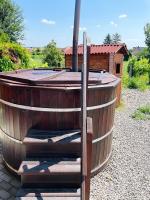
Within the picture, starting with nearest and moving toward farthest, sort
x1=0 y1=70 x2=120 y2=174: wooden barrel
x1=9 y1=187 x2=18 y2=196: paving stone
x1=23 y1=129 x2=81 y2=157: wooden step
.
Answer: x1=23 y1=129 x2=81 y2=157: wooden step < x1=0 y1=70 x2=120 y2=174: wooden barrel < x1=9 y1=187 x2=18 y2=196: paving stone

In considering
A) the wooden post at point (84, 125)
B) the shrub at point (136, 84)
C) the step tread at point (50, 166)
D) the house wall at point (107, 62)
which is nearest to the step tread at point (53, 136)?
the step tread at point (50, 166)

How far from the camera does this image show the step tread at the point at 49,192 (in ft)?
8.61

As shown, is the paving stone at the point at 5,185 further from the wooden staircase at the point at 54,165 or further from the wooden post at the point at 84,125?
the wooden post at the point at 84,125

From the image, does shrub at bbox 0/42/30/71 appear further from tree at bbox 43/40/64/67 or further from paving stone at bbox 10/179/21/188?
tree at bbox 43/40/64/67

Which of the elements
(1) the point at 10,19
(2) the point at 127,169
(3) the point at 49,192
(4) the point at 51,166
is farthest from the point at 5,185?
(1) the point at 10,19

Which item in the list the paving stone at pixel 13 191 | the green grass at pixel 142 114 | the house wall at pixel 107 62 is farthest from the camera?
the house wall at pixel 107 62

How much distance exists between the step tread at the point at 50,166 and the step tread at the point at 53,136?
24 centimetres

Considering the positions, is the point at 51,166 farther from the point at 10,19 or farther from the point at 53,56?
the point at 10,19

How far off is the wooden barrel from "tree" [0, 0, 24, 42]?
21.8 m

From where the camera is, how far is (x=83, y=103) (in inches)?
90.0

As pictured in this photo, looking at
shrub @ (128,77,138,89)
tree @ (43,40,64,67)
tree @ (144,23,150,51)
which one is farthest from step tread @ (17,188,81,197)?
tree @ (144,23,150,51)

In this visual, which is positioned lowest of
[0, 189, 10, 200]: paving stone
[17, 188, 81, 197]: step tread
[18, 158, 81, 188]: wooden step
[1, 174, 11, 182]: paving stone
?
[0, 189, 10, 200]: paving stone

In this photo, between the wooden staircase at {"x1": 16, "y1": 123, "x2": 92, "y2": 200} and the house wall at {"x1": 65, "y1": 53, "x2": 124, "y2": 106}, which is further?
the house wall at {"x1": 65, "y1": 53, "x2": 124, "y2": 106}

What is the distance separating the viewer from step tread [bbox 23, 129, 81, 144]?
288 centimetres
